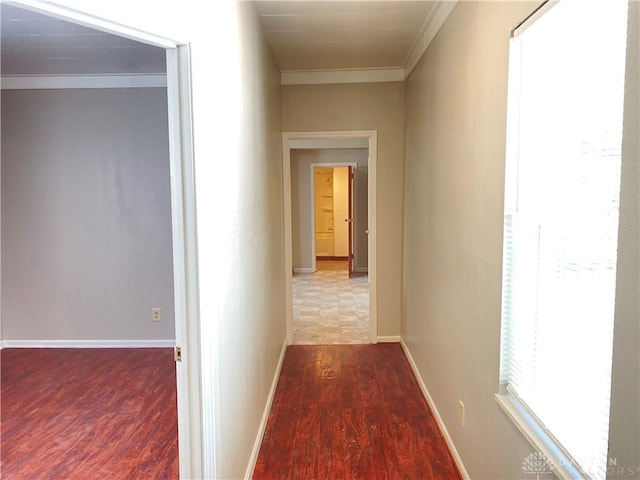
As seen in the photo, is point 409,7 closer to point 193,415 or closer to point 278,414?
point 193,415

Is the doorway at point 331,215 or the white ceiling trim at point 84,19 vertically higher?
the white ceiling trim at point 84,19

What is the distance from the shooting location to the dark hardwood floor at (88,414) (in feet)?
7.27

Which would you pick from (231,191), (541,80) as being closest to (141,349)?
(231,191)

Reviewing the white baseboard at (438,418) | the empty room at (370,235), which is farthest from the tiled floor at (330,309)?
the white baseboard at (438,418)

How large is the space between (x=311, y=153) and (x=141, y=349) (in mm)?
5012

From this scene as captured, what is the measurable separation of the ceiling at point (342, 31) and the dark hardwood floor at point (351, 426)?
2525mm

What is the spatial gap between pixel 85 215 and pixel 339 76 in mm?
2652

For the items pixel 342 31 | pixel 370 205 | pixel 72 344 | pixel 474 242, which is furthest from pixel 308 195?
pixel 474 242

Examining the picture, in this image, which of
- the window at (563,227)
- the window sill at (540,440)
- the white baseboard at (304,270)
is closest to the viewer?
the window at (563,227)

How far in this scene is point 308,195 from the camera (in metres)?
7.91

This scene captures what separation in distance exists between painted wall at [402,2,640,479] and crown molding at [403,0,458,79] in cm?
8

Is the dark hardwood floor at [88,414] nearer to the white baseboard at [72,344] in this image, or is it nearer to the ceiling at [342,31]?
the white baseboard at [72,344]

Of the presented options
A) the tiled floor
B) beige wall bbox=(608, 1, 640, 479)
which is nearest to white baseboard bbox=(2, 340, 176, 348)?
the tiled floor

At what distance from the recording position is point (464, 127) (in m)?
2.05
